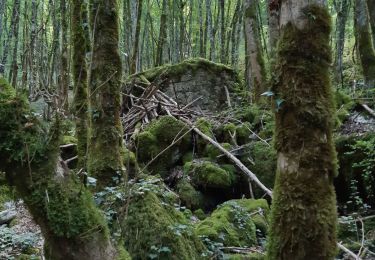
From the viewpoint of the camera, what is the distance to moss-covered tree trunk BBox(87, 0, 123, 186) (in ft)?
17.7

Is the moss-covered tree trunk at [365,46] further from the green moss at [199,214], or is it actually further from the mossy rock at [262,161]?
the green moss at [199,214]

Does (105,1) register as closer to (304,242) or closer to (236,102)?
(304,242)

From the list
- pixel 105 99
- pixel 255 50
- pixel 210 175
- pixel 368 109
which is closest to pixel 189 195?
pixel 210 175

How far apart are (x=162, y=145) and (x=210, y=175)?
1.50 meters

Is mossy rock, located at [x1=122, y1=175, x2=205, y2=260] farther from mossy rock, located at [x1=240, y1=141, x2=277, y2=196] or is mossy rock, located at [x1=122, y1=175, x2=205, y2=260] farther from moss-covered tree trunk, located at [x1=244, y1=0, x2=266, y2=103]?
moss-covered tree trunk, located at [x1=244, y1=0, x2=266, y2=103]

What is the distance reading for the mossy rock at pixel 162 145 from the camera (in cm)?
875

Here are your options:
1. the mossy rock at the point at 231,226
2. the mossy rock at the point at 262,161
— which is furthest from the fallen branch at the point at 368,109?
the mossy rock at the point at 231,226

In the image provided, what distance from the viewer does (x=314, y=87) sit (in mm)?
2941

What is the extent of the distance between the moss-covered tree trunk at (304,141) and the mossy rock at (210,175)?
479 cm

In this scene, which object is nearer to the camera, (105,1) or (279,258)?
(279,258)

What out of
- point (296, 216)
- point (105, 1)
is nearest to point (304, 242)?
point (296, 216)

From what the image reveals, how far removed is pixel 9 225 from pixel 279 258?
4.55m

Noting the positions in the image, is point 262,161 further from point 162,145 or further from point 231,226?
point 231,226

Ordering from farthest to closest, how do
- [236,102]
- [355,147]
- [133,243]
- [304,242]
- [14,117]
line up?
[236,102]
[355,147]
[133,243]
[304,242]
[14,117]
